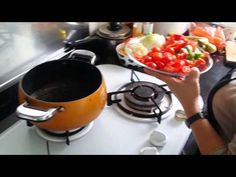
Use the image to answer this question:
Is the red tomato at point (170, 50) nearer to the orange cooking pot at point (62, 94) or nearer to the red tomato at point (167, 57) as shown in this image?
the red tomato at point (167, 57)

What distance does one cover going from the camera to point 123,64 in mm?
942

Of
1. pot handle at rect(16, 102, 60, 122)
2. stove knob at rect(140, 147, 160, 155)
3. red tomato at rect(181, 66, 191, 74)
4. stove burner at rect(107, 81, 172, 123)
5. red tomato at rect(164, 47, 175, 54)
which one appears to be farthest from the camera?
red tomato at rect(164, 47, 175, 54)

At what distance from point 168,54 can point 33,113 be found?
0.60 meters

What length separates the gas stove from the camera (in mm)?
594

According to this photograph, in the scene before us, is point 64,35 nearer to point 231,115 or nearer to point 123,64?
point 123,64

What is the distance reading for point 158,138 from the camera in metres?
0.61

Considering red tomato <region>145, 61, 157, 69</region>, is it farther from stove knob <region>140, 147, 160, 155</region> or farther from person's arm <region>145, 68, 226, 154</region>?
stove knob <region>140, 147, 160, 155</region>

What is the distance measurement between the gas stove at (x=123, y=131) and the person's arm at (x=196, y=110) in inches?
2.3

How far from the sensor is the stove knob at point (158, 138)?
604 millimetres

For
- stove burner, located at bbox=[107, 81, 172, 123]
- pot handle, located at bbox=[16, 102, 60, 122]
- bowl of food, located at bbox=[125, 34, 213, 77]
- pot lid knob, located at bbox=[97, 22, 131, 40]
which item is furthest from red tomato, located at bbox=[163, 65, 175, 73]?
pot handle, located at bbox=[16, 102, 60, 122]

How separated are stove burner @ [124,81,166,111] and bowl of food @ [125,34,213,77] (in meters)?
0.10
